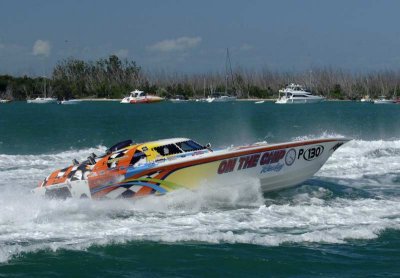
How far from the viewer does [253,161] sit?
17.7 m

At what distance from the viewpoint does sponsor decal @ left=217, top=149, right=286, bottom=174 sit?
57.0ft

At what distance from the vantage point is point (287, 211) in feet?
52.4

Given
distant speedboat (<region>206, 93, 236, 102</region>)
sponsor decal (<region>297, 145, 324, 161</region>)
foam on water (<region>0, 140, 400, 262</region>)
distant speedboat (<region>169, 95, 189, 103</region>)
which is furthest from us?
distant speedboat (<region>169, 95, 189, 103</region>)

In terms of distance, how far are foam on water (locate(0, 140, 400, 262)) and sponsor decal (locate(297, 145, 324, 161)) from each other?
963mm

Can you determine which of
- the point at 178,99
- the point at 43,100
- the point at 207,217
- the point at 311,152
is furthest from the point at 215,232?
the point at 178,99

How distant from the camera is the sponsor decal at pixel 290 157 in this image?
18.2m

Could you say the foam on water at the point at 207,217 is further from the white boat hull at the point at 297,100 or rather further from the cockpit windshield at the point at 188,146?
the white boat hull at the point at 297,100

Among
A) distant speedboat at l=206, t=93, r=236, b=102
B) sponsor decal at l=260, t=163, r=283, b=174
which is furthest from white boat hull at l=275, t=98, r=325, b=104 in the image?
sponsor decal at l=260, t=163, r=283, b=174

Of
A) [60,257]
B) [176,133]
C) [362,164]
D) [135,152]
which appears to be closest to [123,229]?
[60,257]

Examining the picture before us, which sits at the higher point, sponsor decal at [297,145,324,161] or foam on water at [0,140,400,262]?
sponsor decal at [297,145,324,161]

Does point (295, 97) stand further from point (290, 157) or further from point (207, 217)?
point (207, 217)

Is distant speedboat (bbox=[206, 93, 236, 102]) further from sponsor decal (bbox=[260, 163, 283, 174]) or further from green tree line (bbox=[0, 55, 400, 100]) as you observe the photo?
sponsor decal (bbox=[260, 163, 283, 174])

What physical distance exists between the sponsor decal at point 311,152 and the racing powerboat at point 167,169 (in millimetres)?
78

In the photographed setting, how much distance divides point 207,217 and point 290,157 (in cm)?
387
